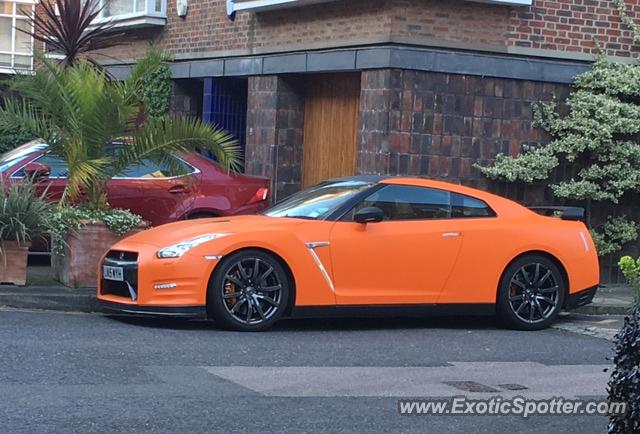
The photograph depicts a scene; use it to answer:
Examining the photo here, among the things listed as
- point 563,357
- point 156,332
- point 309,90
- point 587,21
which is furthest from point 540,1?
point 156,332

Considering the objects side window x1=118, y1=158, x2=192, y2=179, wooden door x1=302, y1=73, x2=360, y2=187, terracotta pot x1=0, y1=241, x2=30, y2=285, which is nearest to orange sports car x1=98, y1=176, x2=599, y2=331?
terracotta pot x1=0, y1=241, x2=30, y2=285

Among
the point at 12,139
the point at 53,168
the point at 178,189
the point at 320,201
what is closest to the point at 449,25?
the point at 178,189

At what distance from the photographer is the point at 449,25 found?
46.6ft

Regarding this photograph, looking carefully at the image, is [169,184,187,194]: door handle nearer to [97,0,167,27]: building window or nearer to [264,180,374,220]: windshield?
[264,180,374,220]: windshield

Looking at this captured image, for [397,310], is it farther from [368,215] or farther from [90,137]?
[90,137]

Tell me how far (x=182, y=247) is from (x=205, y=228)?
0.36m

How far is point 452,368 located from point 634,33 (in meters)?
7.92

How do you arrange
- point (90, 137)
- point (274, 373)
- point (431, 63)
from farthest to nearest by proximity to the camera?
point (431, 63) → point (90, 137) → point (274, 373)

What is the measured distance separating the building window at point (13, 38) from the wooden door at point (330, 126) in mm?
9765

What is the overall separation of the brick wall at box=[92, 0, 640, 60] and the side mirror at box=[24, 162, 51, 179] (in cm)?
426

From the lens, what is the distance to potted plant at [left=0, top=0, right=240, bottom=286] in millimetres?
11547

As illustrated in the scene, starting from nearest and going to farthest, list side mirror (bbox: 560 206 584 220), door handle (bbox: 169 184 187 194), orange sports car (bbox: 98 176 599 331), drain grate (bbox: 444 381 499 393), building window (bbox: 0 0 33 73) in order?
drain grate (bbox: 444 381 499 393)
orange sports car (bbox: 98 176 599 331)
side mirror (bbox: 560 206 584 220)
door handle (bbox: 169 184 187 194)
building window (bbox: 0 0 33 73)

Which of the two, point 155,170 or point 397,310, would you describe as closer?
point 397,310

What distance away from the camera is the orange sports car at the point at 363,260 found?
32.6 feet
